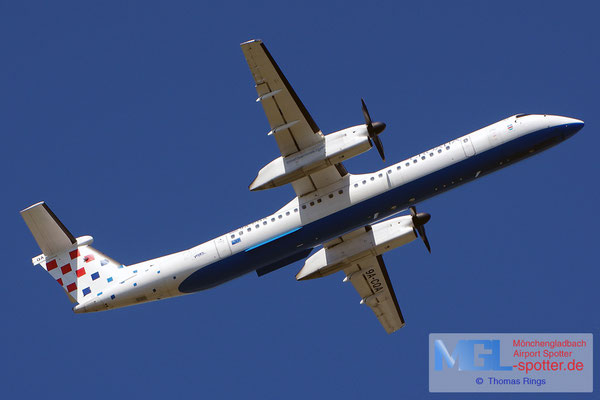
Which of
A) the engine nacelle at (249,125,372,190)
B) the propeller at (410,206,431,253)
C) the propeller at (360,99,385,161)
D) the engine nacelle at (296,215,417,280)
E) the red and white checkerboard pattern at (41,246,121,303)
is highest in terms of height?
the propeller at (360,99,385,161)

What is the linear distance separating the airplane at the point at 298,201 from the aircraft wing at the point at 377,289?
208 centimetres

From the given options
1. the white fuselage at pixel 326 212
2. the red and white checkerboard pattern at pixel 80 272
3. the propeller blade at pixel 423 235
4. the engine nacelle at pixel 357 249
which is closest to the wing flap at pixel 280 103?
the white fuselage at pixel 326 212

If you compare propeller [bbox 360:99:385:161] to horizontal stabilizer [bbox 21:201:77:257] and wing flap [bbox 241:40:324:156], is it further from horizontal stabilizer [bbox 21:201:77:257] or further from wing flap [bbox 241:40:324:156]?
horizontal stabilizer [bbox 21:201:77:257]

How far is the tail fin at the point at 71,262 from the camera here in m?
39.8

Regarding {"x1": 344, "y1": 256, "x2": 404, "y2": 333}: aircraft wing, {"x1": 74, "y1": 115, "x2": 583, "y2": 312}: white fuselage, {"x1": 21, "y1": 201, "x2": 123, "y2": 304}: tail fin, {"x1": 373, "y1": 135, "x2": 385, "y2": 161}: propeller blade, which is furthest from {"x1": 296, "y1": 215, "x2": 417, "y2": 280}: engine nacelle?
{"x1": 21, "y1": 201, "x2": 123, "y2": 304}: tail fin

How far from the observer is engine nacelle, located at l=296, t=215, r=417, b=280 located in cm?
4056

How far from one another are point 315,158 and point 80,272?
1246cm

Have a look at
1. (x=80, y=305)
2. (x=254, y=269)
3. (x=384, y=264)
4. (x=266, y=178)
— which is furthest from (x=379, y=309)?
(x=80, y=305)

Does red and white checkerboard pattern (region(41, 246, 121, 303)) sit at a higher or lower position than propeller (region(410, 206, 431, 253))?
lower

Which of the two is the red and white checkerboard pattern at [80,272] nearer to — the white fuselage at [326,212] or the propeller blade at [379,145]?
the white fuselage at [326,212]

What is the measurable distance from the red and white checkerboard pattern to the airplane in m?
0.05

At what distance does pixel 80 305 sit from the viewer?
39094 mm

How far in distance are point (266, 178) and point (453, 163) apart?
7.82 m

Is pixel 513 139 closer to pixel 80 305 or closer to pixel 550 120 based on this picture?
pixel 550 120
